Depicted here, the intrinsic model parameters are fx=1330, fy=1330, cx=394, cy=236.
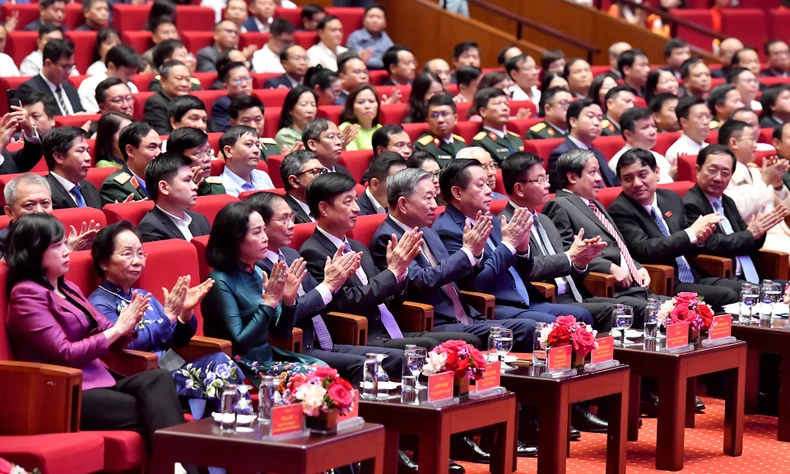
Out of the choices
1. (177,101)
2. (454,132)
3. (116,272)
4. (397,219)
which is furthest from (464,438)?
(454,132)

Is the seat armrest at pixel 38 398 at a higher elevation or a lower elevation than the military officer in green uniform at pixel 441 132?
lower

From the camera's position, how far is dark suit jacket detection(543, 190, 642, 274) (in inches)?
163

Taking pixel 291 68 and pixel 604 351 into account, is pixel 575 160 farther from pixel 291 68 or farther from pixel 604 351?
pixel 291 68

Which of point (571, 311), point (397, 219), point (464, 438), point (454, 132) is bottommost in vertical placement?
point (464, 438)

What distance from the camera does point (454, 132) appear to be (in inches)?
216

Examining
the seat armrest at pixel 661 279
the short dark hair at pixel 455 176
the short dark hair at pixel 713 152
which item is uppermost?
the short dark hair at pixel 713 152

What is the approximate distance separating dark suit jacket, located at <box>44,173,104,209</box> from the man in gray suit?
3.89 feet

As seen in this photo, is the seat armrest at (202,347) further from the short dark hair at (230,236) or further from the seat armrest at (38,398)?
the seat armrest at (38,398)

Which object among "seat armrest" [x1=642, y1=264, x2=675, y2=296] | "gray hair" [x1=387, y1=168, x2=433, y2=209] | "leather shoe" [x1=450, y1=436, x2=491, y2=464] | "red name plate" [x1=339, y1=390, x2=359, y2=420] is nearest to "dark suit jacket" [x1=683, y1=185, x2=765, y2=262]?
"seat armrest" [x1=642, y1=264, x2=675, y2=296]

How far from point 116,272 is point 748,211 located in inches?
107

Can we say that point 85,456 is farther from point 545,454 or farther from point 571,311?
point 571,311

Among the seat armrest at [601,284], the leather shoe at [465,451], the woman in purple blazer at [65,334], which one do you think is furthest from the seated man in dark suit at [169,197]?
the seat armrest at [601,284]

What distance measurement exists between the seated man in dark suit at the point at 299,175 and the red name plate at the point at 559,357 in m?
1.04

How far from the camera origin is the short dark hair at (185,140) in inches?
156
